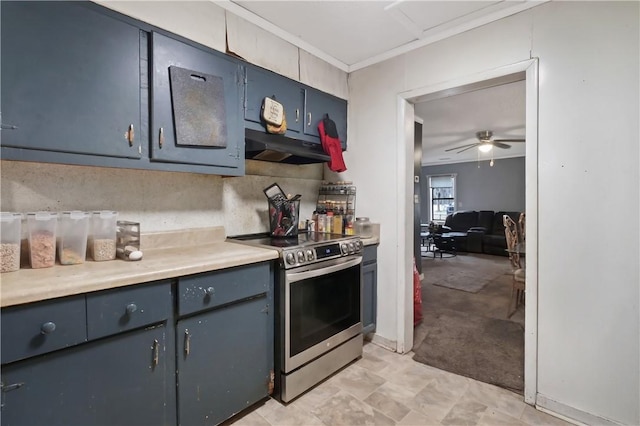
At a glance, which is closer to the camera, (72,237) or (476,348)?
(72,237)

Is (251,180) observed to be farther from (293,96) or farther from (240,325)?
(240,325)

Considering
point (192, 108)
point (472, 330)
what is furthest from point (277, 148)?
point (472, 330)

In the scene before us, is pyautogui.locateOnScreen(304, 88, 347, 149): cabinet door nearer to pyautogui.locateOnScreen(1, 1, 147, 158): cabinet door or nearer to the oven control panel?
the oven control panel

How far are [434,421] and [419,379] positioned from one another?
42cm

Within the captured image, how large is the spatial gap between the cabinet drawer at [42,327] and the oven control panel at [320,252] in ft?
3.17

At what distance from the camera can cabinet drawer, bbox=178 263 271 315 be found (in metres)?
1.42

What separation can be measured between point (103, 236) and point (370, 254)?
1.85 m

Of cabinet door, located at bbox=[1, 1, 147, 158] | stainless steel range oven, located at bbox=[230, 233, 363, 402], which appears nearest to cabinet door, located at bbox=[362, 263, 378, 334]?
stainless steel range oven, located at bbox=[230, 233, 363, 402]

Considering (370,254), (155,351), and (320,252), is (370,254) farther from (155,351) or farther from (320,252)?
(155,351)

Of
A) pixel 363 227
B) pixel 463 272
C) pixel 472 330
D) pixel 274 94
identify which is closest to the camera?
pixel 274 94

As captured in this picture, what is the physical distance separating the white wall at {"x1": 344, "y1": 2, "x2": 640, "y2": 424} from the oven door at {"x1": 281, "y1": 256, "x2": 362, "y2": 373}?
1187 mm

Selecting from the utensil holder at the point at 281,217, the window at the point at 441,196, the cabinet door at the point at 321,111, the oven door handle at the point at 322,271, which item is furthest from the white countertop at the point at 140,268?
the window at the point at 441,196

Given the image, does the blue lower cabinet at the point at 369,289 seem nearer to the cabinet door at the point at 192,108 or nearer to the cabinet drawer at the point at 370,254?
the cabinet drawer at the point at 370,254

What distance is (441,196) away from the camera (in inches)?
374
